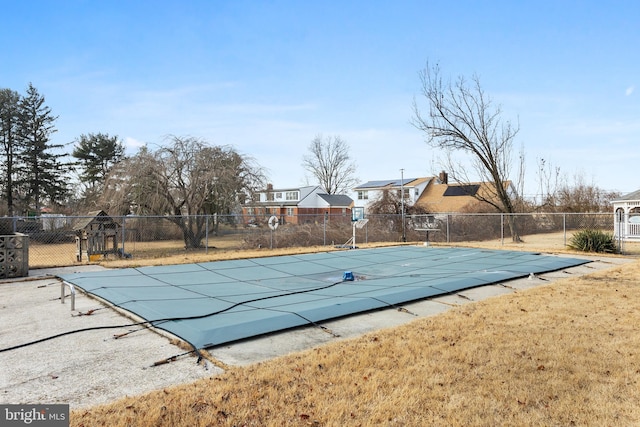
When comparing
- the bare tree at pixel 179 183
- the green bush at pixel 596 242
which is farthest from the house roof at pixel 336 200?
the green bush at pixel 596 242

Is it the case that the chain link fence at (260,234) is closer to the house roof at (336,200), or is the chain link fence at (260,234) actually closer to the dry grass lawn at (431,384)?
the dry grass lawn at (431,384)

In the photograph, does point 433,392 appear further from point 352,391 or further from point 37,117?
point 37,117

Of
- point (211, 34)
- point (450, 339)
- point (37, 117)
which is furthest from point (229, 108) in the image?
point (37, 117)

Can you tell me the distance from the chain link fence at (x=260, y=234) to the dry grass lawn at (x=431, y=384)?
10551 mm

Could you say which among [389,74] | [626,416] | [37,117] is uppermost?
[37,117]

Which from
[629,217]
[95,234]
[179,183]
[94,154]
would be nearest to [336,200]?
[94,154]

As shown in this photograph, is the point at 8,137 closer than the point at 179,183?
No

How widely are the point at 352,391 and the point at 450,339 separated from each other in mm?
1805

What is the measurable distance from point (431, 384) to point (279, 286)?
4.72m

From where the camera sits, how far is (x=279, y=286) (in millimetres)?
7602

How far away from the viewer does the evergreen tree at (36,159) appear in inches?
1156

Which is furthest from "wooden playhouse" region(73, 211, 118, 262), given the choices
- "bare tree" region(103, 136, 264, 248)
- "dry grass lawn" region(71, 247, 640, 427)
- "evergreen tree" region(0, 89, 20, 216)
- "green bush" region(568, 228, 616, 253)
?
"evergreen tree" region(0, 89, 20, 216)

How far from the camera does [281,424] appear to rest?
259 centimetres

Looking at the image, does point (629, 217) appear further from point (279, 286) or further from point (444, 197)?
point (444, 197)
